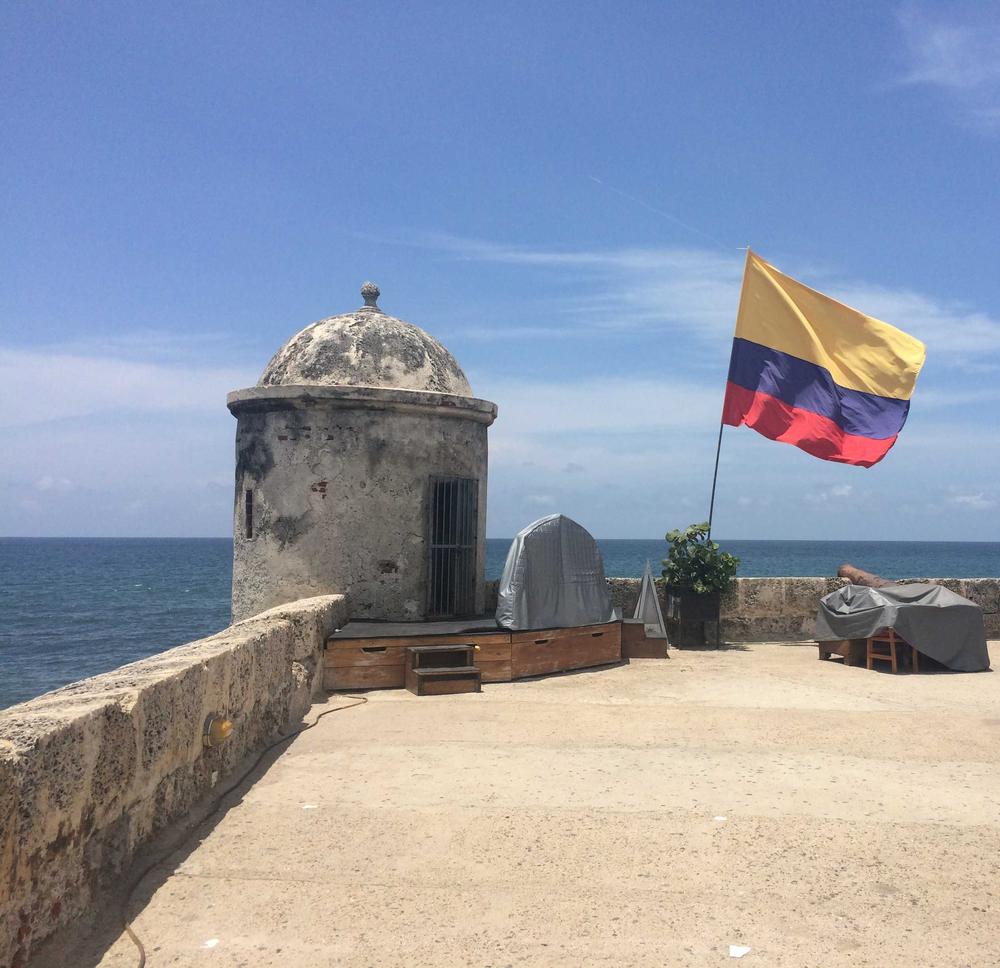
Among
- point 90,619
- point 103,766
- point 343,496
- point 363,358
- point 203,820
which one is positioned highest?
point 363,358

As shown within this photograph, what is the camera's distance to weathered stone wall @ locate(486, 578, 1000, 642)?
45.7 feet

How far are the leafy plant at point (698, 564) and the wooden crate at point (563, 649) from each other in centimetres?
191

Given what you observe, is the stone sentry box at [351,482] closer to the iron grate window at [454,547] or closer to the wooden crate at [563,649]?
the iron grate window at [454,547]

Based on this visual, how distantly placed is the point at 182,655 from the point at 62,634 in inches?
1485

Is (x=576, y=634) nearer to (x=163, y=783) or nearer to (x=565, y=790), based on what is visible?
(x=565, y=790)

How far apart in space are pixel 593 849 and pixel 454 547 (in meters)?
6.85

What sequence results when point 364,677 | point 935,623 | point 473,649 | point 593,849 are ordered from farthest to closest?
1. point 935,623
2. point 473,649
3. point 364,677
4. point 593,849

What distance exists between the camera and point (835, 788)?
20.2 feet

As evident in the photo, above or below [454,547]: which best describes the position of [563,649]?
below

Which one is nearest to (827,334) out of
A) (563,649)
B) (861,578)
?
(861,578)

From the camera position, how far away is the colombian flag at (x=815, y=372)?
533 inches

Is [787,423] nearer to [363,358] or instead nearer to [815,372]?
[815,372]

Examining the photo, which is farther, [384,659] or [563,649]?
[563,649]

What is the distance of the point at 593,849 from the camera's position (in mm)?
4996
